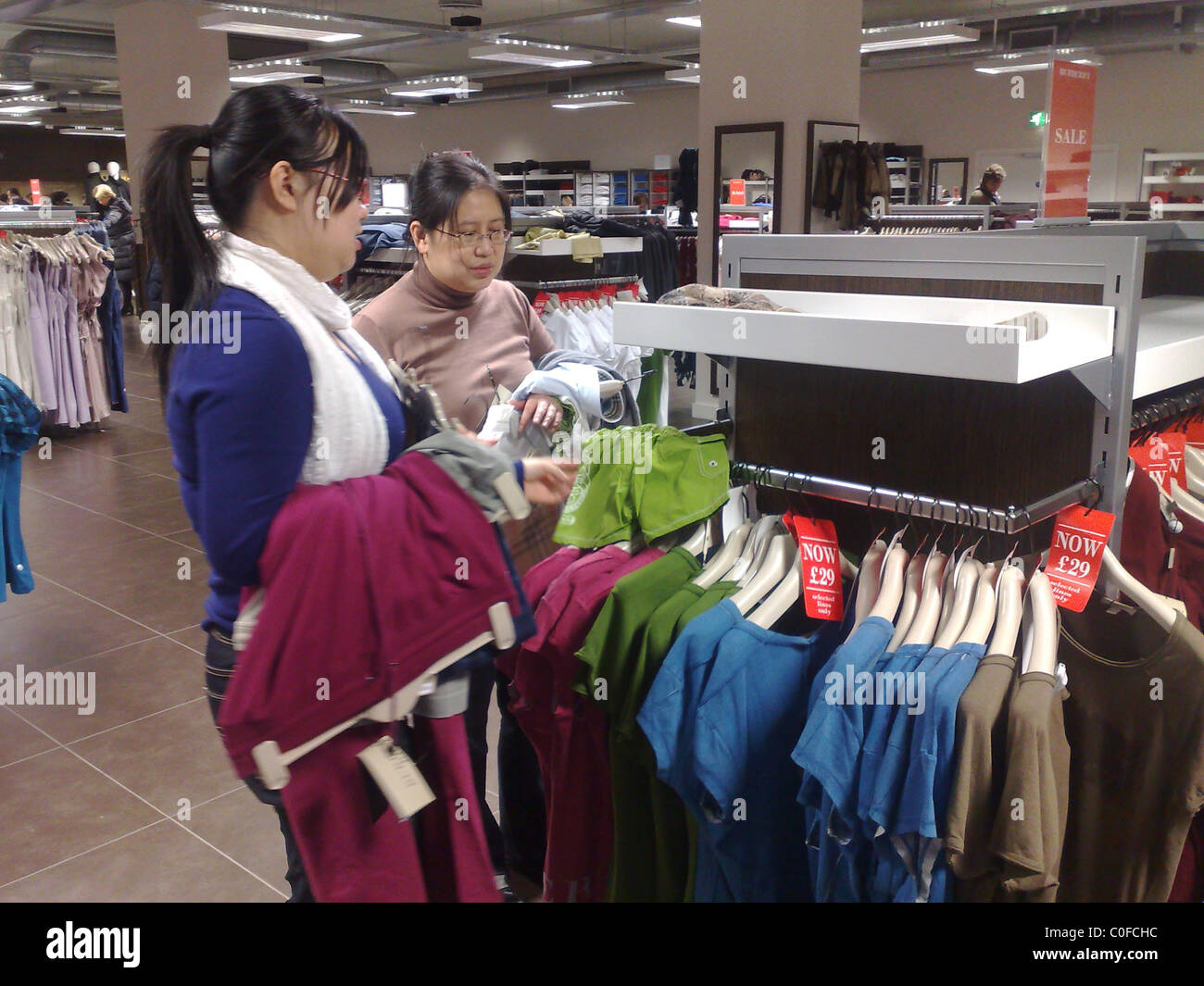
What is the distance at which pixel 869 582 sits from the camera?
1.76 m

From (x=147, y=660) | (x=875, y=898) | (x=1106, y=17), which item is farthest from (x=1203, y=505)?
(x=1106, y=17)

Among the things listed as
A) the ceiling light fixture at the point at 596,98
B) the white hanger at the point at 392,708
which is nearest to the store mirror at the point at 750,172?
the white hanger at the point at 392,708

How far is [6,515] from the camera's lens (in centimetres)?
382

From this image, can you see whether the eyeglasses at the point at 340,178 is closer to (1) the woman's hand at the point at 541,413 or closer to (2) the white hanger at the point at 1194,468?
(1) the woman's hand at the point at 541,413

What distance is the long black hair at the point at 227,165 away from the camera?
1.40m

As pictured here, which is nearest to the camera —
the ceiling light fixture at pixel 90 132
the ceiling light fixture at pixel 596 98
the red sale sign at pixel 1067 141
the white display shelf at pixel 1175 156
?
the red sale sign at pixel 1067 141

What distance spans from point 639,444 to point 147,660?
9.41ft

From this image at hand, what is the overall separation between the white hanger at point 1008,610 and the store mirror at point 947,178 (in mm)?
13998

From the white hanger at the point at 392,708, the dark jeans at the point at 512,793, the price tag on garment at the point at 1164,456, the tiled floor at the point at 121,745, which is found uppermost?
the price tag on garment at the point at 1164,456

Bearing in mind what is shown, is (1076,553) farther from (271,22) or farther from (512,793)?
(271,22)

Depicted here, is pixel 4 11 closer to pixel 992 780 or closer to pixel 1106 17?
pixel 1106 17

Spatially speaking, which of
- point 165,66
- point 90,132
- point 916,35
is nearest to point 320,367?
point 916,35

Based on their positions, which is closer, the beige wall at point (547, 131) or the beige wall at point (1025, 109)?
the beige wall at point (1025, 109)

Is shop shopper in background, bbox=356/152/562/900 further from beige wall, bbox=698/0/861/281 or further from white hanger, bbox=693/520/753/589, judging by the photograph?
beige wall, bbox=698/0/861/281
